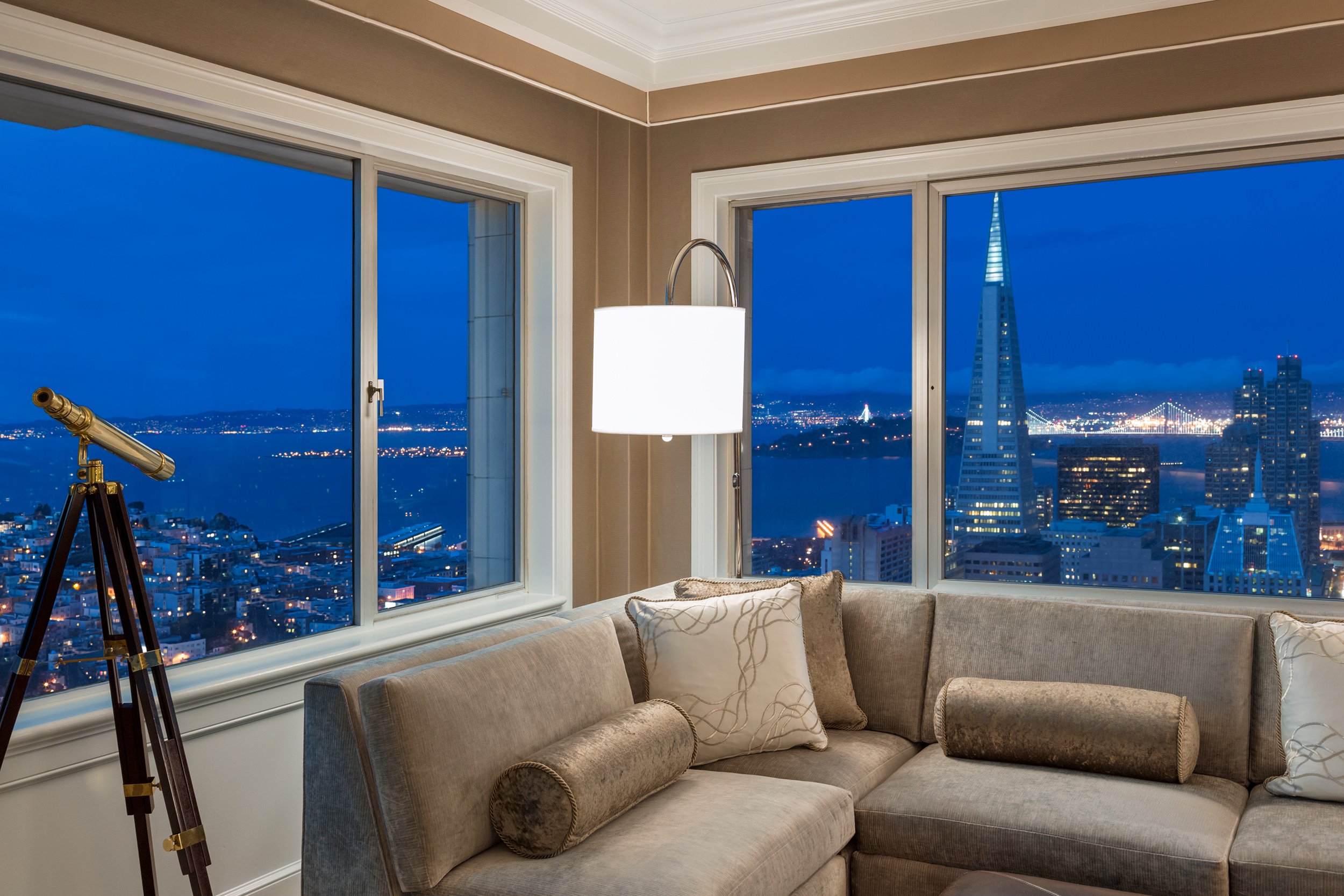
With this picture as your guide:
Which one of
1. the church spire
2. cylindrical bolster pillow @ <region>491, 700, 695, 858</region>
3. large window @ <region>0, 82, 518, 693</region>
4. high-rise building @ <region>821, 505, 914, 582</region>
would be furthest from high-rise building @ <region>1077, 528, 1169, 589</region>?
large window @ <region>0, 82, 518, 693</region>

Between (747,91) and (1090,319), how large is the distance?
4.80 feet

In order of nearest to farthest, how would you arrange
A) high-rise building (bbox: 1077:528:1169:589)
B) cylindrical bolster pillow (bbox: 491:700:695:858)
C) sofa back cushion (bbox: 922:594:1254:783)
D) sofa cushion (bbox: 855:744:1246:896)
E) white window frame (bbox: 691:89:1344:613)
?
1. cylindrical bolster pillow (bbox: 491:700:695:858)
2. sofa cushion (bbox: 855:744:1246:896)
3. sofa back cushion (bbox: 922:594:1254:783)
4. white window frame (bbox: 691:89:1344:613)
5. high-rise building (bbox: 1077:528:1169:589)

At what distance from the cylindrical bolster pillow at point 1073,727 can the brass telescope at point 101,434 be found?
2.05m

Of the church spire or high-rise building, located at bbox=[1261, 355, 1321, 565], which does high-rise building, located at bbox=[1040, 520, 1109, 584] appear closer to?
high-rise building, located at bbox=[1261, 355, 1321, 565]

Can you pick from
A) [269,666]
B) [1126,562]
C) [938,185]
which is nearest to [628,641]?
[269,666]

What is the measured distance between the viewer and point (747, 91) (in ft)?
13.0

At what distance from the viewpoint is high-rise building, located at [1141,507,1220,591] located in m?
3.38

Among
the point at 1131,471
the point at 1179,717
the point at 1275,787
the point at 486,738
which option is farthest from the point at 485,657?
the point at 1131,471

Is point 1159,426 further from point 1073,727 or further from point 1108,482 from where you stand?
point 1073,727

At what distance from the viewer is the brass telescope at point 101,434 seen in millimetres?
2029

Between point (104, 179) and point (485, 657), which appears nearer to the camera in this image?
point (485, 657)

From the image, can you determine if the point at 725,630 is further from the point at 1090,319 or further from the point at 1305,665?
the point at 1090,319

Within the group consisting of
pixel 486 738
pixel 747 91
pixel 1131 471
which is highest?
pixel 747 91

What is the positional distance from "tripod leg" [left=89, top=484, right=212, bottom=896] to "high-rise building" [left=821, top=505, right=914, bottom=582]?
2409 mm
